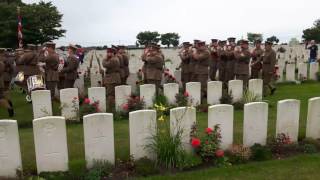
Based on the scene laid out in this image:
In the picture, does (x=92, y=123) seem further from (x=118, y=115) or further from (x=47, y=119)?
(x=118, y=115)

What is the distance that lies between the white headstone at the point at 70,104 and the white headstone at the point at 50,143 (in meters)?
4.35

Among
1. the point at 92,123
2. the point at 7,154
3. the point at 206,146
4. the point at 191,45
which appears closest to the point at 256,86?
the point at 191,45

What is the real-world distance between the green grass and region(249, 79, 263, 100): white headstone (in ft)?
17.7

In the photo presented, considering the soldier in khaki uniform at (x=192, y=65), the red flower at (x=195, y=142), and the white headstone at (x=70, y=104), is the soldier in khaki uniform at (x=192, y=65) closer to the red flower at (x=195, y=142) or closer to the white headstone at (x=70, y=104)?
the white headstone at (x=70, y=104)

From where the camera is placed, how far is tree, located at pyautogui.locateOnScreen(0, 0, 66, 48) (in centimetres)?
2800

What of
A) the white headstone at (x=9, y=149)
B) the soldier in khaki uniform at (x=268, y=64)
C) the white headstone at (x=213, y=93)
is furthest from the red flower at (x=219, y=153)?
the soldier in khaki uniform at (x=268, y=64)

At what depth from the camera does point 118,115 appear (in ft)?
35.1

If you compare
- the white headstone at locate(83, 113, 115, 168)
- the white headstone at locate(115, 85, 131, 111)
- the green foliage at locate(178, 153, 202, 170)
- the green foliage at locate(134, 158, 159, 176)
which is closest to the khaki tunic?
the white headstone at locate(115, 85, 131, 111)

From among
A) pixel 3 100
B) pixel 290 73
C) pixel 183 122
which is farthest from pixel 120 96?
pixel 290 73

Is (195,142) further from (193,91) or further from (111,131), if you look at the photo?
(193,91)

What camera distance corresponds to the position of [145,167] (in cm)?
610

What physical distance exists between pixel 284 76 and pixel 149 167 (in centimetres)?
1350

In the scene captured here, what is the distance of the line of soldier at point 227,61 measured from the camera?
44.1 feet

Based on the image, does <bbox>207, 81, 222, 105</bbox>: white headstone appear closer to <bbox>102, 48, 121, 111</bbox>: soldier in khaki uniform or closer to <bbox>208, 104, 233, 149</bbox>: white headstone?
<bbox>102, 48, 121, 111</bbox>: soldier in khaki uniform
